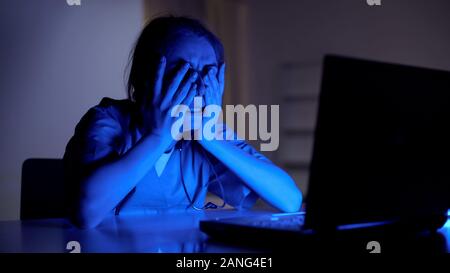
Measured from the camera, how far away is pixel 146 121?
97 centimetres

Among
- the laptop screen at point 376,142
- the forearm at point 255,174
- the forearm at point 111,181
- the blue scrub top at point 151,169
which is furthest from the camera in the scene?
the forearm at point 255,174

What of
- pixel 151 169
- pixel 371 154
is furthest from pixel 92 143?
pixel 371 154

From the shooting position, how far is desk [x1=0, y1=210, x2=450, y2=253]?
1.96ft

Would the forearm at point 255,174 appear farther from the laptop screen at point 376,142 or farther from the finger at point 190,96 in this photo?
the laptop screen at point 376,142

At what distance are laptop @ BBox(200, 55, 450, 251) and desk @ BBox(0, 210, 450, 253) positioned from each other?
48 millimetres

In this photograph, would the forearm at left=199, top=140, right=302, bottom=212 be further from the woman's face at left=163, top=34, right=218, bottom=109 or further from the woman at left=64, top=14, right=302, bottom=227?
the woman's face at left=163, top=34, right=218, bottom=109

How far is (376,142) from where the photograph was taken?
544 mm

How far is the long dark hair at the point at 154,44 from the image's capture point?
1075mm

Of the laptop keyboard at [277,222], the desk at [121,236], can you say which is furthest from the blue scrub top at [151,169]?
the laptop keyboard at [277,222]

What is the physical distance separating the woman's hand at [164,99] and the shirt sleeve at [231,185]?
172mm

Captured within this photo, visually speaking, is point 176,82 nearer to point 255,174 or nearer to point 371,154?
point 255,174

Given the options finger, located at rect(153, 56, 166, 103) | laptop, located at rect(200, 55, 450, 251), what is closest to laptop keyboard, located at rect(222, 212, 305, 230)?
laptop, located at rect(200, 55, 450, 251)

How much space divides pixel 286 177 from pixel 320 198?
1.75 ft

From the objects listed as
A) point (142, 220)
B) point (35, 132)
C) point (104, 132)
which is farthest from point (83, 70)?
point (142, 220)
